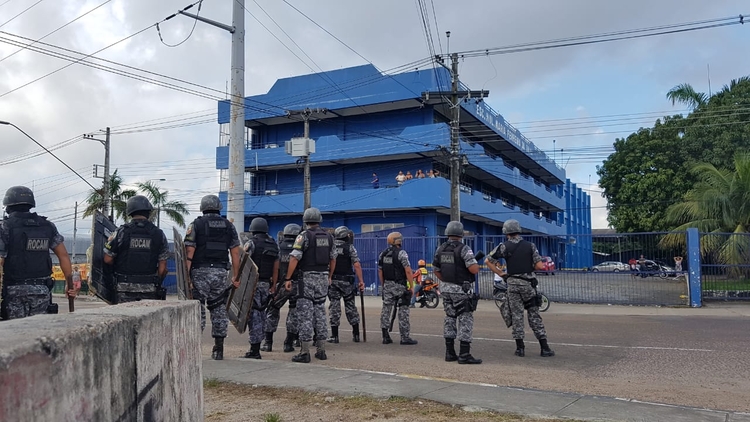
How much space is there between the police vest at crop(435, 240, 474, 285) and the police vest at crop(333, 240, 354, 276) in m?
2.13

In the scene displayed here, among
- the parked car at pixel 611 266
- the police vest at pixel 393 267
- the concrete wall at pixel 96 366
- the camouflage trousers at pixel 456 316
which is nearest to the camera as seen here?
the concrete wall at pixel 96 366

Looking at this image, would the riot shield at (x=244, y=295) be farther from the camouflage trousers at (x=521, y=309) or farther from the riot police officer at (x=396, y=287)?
the camouflage trousers at (x=521, y=309)

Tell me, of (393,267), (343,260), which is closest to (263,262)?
(343,260)

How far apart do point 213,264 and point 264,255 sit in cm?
133

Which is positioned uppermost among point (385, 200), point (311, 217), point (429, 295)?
point (385, 200)

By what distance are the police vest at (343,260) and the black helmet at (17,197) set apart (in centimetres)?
449

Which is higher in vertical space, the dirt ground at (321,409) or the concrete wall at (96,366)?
the concrete wall at (96,366)

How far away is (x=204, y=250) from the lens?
298 inches

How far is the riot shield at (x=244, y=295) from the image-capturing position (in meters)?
7.77

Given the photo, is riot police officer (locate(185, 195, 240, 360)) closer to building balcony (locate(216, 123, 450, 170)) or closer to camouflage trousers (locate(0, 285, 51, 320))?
camouflage trousers (locate(0, 285, 51, 320))

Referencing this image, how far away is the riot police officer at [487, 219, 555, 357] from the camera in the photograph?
27.6 ft

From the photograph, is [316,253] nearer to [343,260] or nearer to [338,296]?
[343,260]

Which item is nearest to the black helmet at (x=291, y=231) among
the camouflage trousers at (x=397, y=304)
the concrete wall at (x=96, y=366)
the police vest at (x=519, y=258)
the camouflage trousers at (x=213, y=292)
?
the camouflage trousers at (x=397, y=304)

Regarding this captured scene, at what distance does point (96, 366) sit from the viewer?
2010 mm
